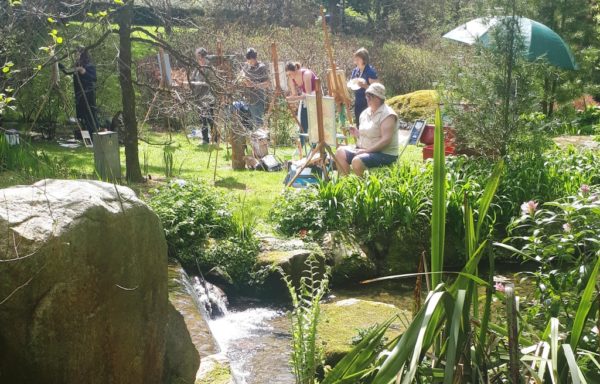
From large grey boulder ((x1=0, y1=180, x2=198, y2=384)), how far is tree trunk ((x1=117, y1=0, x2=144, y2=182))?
19.8 ft

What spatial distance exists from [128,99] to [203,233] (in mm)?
3124

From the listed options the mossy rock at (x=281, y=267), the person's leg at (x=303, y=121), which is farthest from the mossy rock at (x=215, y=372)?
the person's leg at (x=303, y=121)

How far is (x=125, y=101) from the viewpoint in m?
9.40

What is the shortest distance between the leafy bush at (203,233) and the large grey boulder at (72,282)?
330 cm

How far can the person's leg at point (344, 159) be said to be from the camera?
29.7 feet

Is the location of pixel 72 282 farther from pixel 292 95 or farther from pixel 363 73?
pixel 292 95

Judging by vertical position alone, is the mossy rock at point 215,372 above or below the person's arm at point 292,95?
below

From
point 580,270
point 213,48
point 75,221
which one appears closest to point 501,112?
point 580,270

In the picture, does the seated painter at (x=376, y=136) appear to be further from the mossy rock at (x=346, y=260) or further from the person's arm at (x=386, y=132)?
the mossy rock at (x=346, y=260)

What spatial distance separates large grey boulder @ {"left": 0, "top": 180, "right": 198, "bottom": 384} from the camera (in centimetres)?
301

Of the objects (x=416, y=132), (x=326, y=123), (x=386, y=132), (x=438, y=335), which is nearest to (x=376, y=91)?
(x=386, y=132)

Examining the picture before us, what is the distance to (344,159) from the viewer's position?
30.1 ft

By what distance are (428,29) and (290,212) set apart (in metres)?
20.6

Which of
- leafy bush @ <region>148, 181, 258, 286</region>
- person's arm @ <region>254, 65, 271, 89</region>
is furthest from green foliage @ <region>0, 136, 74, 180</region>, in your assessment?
person's arm @ <region>254, 65, 271, 89</region>
